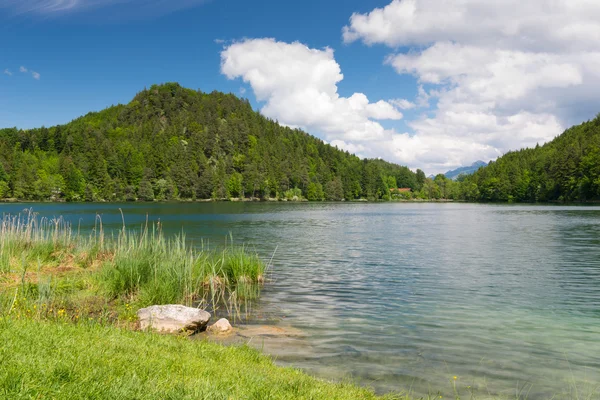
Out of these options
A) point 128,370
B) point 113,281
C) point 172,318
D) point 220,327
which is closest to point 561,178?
point 220,327

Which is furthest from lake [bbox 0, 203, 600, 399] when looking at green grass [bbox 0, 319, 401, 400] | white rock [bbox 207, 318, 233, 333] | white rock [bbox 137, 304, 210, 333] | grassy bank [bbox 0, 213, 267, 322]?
green grass [bbox 0, 319, 401, 400]

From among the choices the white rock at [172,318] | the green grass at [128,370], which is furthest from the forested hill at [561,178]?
the green grass at [128,370]

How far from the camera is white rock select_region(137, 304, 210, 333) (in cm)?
1162

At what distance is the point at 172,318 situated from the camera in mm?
12016

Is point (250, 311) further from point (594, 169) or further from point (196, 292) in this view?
point (594, 169)

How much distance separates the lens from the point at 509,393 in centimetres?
907

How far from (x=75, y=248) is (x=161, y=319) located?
14.8 m

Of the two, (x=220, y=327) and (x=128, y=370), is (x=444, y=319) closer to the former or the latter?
(x=220, y=327)

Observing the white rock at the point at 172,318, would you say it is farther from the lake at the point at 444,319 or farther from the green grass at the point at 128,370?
the lake at the point at 444,319

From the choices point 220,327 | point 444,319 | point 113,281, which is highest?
point 113,281

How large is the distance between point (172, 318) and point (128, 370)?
18.1ft

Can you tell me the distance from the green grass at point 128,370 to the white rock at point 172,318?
218 cm

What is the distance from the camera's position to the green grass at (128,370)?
5.69 m

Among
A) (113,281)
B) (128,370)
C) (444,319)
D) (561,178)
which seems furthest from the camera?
(561,178)
